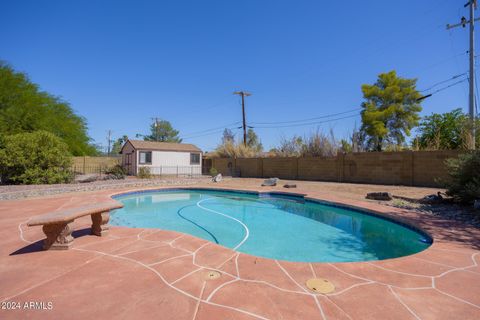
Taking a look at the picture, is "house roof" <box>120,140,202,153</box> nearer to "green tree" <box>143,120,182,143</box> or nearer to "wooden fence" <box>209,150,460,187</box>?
"wooden fence" <box>209,150,460,187</box>

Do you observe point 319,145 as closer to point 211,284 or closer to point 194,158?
point 194,158

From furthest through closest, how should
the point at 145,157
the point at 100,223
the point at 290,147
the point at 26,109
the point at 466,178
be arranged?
the point at 145,157
the point at 290,147
the point at 26,109
the point at 466,178
the point at 100,223

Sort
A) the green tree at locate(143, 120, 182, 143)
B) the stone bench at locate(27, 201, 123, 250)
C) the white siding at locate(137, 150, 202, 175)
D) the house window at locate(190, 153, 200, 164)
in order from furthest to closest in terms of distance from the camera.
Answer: the green tree at locate(143, 120, 182, 143) < the house window at locate(190, 153, 200, 164) < the white siding at locate(137, 150, 202, 175) < the stone bench at locate(27, 201, 123, 250)

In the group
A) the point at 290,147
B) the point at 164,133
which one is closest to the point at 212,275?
the point at 290,147

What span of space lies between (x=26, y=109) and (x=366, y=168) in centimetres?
2089

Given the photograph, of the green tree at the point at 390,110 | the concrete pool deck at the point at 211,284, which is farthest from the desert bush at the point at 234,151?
the concrete pool deck at the point at 211,284

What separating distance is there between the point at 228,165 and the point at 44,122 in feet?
44.0

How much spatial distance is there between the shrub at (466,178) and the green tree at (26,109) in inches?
733

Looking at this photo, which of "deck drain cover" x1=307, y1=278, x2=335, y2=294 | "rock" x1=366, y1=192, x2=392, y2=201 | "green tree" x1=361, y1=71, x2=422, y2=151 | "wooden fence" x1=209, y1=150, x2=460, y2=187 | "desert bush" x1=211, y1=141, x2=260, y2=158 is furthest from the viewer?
"green tree" x1=361, y1=71, x2=422, y2=151

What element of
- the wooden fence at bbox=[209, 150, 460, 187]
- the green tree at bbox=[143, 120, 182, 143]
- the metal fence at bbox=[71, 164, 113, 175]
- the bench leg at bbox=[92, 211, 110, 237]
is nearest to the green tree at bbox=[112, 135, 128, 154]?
the green tree at bbox=[143, 120, 182, 143]

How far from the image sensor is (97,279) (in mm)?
2354

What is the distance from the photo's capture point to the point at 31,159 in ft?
33.6

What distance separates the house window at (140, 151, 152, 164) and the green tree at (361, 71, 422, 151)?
2121 cm

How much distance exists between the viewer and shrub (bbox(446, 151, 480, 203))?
19.2ft
